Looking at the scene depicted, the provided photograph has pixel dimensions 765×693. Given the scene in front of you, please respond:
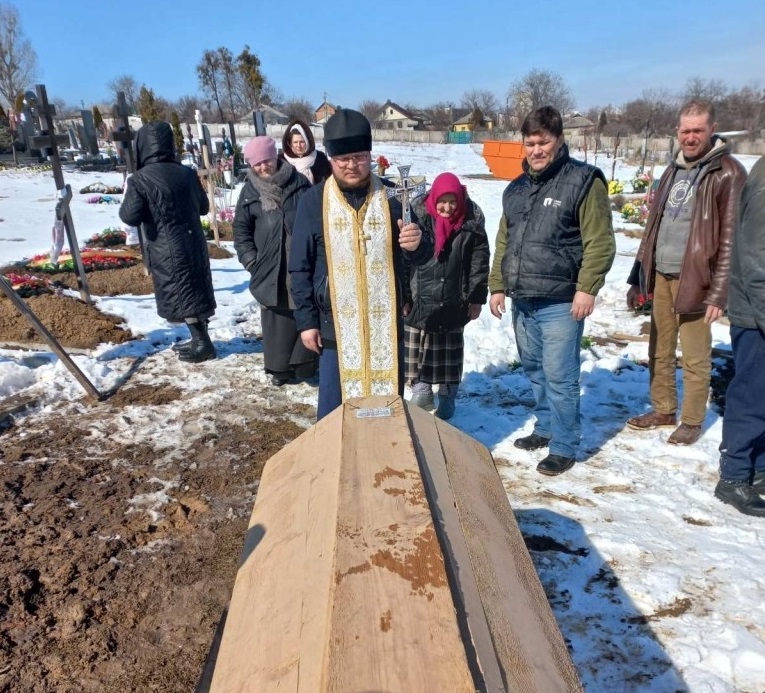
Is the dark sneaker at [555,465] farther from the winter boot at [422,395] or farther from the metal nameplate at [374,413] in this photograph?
the metal nameplate at [374,413]

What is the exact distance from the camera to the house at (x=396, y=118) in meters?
75.7

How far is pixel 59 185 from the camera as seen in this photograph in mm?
6746

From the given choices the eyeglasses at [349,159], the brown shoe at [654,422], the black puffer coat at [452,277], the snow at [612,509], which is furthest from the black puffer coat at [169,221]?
the brown shoe at [654,422]

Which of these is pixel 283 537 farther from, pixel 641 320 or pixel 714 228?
pixel 641 320

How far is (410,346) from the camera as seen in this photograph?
4.11m

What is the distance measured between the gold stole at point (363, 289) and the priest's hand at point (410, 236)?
0.18 metres

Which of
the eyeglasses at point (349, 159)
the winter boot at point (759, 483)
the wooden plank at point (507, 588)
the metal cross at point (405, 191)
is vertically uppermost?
the eyeglasses at point (349, 159)

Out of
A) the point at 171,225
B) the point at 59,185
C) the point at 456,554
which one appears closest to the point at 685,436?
the point at 456,554

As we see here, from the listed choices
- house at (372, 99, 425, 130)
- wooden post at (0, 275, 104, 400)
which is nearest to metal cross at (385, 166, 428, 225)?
wooden post at (0, 275, 104, 400)

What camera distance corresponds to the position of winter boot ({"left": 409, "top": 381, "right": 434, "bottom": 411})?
4250mm

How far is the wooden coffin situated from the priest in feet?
3.44

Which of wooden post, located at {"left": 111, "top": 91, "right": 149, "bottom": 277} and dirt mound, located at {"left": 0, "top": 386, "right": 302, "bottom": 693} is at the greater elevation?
wooden post, located at {"left": 111, "top": 91, "right": 149, "bottom": 277}

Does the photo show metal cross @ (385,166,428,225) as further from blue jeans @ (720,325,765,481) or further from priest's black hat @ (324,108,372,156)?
blue jeans @ (720,325,765,481)

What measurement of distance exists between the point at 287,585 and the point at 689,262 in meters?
2.98
